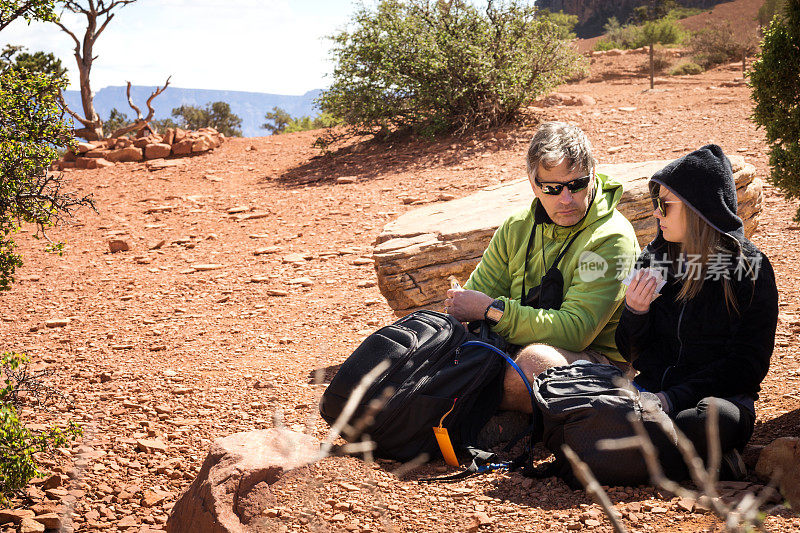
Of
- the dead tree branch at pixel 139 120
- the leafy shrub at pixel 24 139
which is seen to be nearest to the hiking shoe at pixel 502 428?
the leafy shrub at pixel 24 139

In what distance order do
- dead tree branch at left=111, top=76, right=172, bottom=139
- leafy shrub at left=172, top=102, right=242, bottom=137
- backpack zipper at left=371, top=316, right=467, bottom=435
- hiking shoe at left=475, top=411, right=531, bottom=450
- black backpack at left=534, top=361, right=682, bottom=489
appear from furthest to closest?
1. leafy shrub at left=172, top=102, right=242, bottom=137
2. dead tree branch at left=111, top=76, right=172, bottom=139
3. hiking shoe at left=475, top=411, right=531, bottom=450
4. backpack zipper at left=371, top=316, right=467, bottom=435
5. black backpack at left=534, top=361, right=682, bottom=489

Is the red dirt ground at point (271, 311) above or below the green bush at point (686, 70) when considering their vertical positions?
below

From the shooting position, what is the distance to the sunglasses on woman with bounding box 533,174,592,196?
309cm

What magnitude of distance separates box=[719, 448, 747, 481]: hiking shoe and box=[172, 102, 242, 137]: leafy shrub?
31.7m

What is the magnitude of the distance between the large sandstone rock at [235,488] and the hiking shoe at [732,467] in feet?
5.19

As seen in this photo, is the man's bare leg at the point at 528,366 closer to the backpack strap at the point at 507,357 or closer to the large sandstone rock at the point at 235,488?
the backpack strap at the point at 507,357

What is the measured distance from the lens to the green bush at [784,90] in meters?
3.36

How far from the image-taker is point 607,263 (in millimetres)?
3049

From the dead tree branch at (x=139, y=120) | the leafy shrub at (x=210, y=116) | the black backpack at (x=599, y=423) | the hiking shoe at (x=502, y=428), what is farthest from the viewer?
the leafy shrub at (x=210, y=116)

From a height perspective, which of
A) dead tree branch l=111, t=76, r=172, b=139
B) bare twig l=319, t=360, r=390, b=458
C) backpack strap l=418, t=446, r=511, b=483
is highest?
dead tree branch l=111, t=76, r=172, b=139

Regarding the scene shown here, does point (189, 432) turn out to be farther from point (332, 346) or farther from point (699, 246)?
point (699, 246)

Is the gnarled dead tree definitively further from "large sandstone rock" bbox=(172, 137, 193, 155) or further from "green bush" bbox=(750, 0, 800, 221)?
"green bush" bbox=(750, 0, 800, 221)

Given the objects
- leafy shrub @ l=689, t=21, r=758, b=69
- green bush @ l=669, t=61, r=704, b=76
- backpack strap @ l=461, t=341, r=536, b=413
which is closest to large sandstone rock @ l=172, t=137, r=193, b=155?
backpack strap @ l=461, t=341, r=536, b=413

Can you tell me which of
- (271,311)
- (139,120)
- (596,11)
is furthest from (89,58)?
(596,11)
